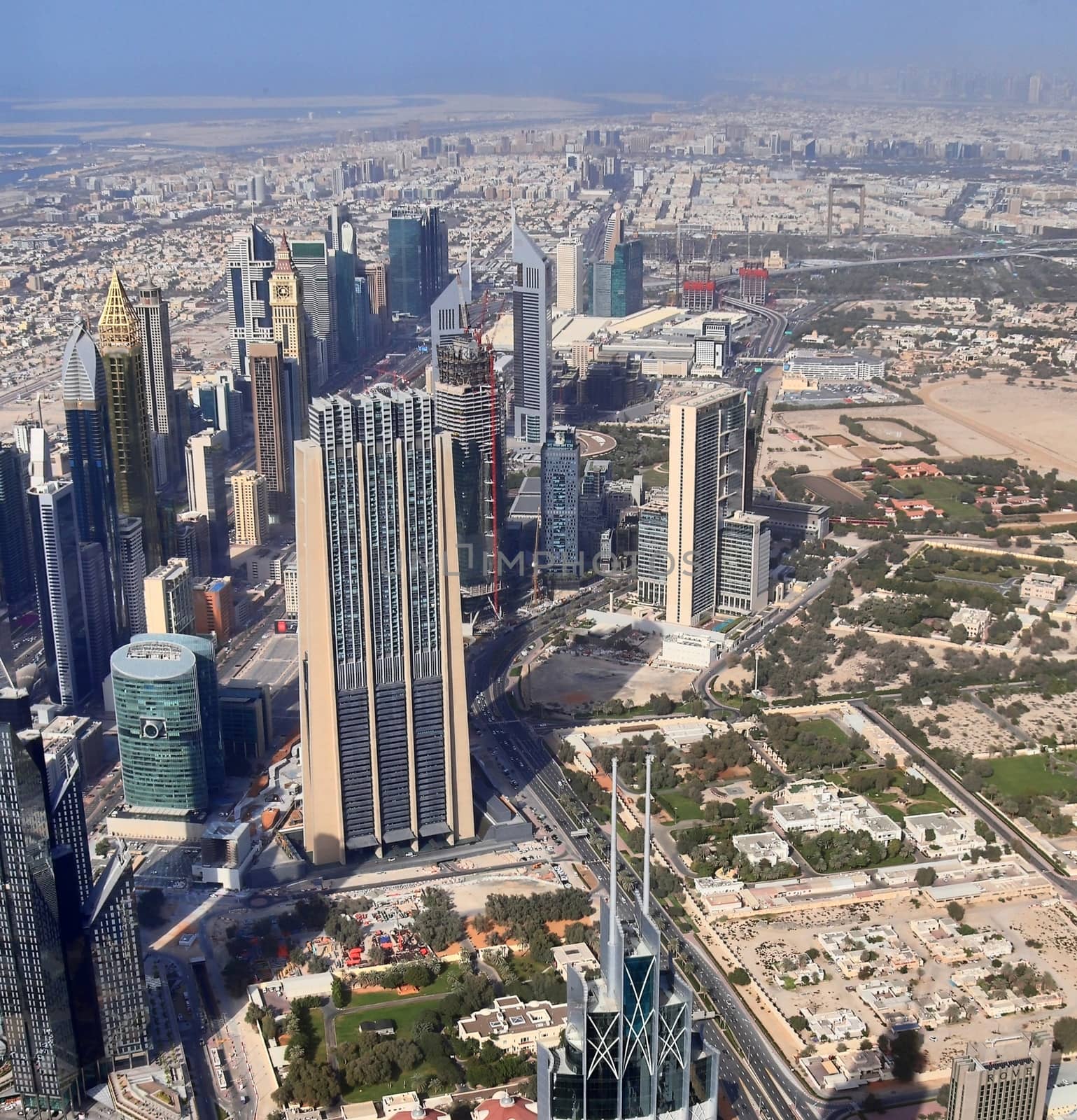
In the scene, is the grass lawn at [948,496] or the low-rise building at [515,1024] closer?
the low-rise building at [515,1024]

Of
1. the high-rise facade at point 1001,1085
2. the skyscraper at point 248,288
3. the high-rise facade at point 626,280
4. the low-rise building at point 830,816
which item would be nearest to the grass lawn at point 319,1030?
the high-rise facade at point 1001,1085

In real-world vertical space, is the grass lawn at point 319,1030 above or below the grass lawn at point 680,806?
above

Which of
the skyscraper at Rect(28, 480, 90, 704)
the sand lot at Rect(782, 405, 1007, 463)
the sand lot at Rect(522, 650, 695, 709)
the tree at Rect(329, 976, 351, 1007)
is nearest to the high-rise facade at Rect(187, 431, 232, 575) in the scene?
the skyscraper at Rect(28, 480, 90, 704)

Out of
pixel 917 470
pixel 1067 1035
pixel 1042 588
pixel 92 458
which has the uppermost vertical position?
pixel 92 458

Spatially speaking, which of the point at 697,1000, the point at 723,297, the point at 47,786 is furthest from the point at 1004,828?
the point at 723,297

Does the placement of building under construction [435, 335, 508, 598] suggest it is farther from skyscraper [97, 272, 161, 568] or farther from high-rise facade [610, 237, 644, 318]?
high-rise facade [610, 237, 644, 318]

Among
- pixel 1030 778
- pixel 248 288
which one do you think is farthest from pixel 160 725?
pixel 248 288

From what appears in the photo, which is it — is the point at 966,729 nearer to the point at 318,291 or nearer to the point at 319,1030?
the point at 319,1030

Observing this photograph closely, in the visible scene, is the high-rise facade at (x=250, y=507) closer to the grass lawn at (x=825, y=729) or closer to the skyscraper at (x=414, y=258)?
the grass lawn at (x=825, y=729)
